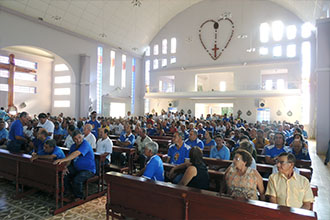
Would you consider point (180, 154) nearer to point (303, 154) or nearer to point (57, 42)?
point (303, 154)

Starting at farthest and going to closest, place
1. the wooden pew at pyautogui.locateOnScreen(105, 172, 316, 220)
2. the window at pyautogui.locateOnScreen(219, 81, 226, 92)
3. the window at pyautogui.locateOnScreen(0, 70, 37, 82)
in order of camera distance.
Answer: the window at pyautogui.locateOnScreen(219, 81, 226, 92) < the window at pyautogui.locateOnScreen(0, 70, 37, 82) < the wooden pew at pyautogui.locateOnScreen(105, 172, 316, 220)

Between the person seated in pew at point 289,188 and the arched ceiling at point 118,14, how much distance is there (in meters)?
10.3

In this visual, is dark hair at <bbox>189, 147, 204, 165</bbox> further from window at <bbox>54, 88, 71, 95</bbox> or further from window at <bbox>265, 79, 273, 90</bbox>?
window at <bbox>265, 79, 273, 90</bbox>

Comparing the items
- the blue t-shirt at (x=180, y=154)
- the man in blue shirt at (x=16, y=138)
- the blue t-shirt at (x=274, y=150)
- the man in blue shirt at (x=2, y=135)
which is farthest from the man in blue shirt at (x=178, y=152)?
the man in blue shirt at (x=2, y=135)

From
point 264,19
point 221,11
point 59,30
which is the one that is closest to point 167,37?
point 221,11

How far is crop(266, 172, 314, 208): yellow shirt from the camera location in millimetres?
2342

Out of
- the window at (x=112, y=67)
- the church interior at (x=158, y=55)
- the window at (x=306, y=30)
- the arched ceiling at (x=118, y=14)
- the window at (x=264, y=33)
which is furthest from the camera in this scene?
the window at (x=112, y=67)

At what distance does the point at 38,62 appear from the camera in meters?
15.8

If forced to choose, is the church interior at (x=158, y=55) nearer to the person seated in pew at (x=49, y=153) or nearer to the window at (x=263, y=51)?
the window at (x=263, y=51)

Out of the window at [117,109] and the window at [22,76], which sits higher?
the window at [22,76]

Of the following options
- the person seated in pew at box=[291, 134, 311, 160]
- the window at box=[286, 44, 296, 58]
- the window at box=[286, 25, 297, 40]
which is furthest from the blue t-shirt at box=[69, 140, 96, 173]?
the window at box=[286, 25, 297, 40]

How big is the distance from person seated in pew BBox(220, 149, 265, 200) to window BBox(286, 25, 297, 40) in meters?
17.1

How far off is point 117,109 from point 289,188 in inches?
690

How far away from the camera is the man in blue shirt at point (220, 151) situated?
4.59m
